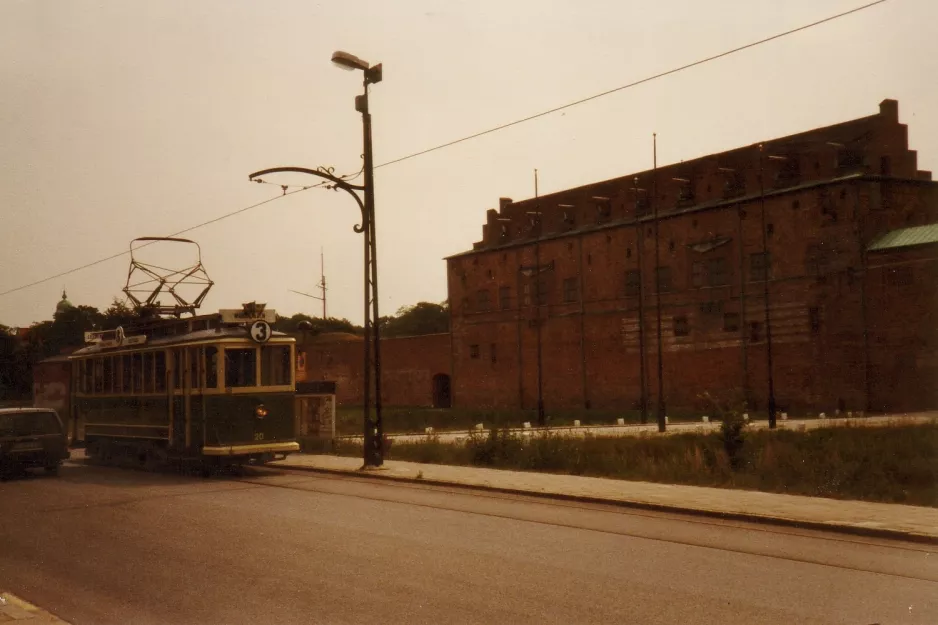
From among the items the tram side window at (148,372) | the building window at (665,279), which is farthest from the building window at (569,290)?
the tram side window at (148,372)

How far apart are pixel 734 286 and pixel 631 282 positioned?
6916 mm

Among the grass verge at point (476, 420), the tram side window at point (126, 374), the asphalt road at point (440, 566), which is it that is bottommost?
the grass verge at point (476, 420)

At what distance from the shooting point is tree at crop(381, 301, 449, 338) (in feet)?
379

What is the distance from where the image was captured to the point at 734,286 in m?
47.1

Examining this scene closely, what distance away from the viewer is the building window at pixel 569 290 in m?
56.2

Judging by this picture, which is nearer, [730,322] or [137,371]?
[137,371]

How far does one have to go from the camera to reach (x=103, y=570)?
29.3 feet

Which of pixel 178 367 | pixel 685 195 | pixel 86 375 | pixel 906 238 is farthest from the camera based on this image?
pixel 685 195

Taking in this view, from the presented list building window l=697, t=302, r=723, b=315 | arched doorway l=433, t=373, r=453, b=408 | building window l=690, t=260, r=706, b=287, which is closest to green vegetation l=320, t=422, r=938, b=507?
building window l=697, t=302, r=723, b=315

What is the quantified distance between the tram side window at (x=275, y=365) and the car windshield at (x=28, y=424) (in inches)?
188

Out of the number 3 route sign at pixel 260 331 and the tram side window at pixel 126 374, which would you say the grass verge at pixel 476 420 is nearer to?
the tram side window at pixel 126 374

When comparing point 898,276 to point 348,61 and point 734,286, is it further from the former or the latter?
point 348,61

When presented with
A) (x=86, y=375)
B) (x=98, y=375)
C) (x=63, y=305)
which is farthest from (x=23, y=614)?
(x=63, y=305)

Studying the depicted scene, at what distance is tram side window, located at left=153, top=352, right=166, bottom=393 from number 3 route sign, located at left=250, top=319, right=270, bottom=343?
2.33 m
